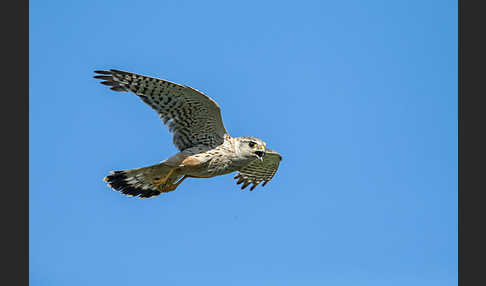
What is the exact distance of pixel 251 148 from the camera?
11.9m

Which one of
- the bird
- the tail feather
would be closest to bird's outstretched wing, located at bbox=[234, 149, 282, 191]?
the bird

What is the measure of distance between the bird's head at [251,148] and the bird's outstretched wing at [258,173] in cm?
226

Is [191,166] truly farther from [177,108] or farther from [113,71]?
[113,71]

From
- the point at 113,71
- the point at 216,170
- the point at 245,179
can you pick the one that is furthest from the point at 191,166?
the point at 245,179

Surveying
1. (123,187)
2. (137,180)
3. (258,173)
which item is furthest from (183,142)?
(258,173)

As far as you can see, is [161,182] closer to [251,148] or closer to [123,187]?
[123,187]

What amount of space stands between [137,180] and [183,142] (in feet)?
3.69

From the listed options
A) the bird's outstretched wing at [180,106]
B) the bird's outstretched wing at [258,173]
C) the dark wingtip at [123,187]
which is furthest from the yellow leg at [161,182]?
the bird's outstretched wing at [258,173]

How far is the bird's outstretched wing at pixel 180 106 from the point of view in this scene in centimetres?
1159

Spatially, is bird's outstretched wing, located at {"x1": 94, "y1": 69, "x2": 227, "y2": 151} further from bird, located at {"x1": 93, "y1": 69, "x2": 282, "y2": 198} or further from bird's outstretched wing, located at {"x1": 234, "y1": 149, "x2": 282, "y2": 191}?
bird's outstretched wing, located at {"x1": 234, "y1": 149, "x2": 282, "y2": 191}

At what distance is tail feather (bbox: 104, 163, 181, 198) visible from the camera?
12.3m

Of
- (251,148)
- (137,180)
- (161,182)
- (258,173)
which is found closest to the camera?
(251,148)

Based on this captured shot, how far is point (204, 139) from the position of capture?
12.3 metres

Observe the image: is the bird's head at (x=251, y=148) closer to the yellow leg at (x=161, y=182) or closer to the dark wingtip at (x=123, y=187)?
the yellow leg at (x=161, y=182)
